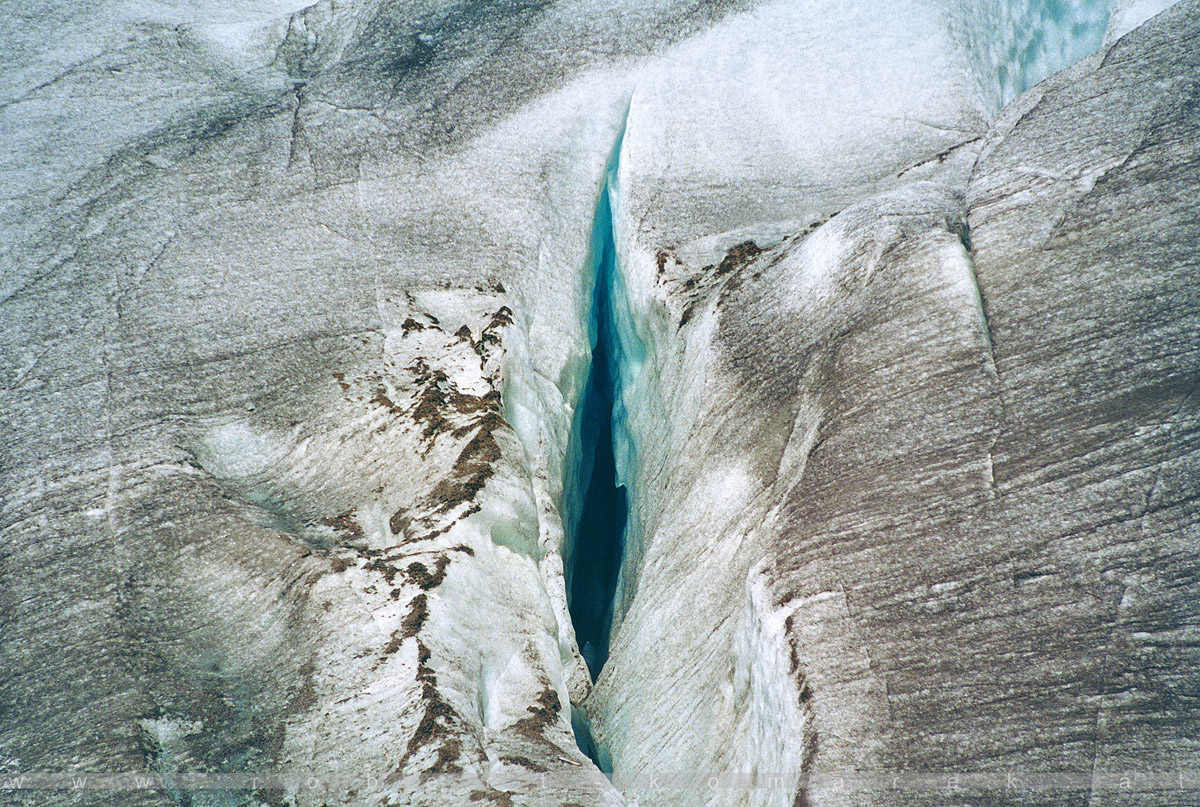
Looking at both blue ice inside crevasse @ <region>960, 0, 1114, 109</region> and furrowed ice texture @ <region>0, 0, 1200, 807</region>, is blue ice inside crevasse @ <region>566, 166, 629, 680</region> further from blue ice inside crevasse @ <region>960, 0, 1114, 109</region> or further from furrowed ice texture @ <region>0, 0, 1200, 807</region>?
blue ice inside crevasse @ <region>960, 0, 1114, 109</region>

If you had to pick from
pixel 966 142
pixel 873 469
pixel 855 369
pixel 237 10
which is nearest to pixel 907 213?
pixel 855 369

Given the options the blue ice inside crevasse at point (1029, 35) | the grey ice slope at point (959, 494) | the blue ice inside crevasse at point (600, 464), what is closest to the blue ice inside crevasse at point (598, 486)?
the blue ice inside crevasse at point (600, 464)

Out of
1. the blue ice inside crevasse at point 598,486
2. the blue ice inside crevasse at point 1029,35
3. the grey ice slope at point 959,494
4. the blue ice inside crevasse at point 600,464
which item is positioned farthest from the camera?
the blue ice inside crevasse at point 1029,35

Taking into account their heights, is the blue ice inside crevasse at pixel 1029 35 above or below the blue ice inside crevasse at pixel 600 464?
above

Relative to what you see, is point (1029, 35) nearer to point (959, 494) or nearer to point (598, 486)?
point (598, 486)

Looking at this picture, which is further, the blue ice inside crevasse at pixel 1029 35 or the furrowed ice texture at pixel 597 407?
the blue ice inside crevasse at pixel 1029 35

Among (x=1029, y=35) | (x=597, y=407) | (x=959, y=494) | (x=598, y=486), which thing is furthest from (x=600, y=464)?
(x=1029, y=35)

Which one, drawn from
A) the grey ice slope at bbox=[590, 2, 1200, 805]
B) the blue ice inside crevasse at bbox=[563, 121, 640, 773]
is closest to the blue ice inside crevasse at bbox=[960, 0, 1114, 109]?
the grey ice slope at bbox=[590, 2, 1200, 805]

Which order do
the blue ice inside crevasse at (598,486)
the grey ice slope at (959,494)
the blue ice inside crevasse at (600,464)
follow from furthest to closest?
the blue ice inside crevasse at (598,486) < the blue ice inside crevasse at (600,464) < the grey ice slope at (959,494)

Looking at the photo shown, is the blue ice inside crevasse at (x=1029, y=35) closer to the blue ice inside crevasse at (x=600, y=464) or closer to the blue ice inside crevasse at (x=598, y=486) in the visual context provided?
the blue ice inside crevasse at (x=600, y=464)
